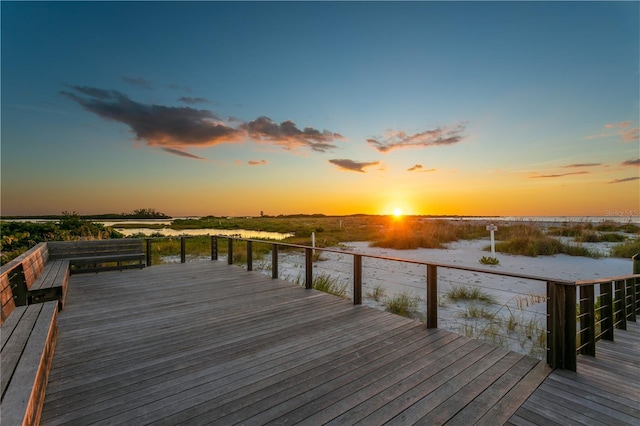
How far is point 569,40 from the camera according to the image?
7.95 meters

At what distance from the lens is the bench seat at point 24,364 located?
1.39m

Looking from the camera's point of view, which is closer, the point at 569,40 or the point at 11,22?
the point at 11,22

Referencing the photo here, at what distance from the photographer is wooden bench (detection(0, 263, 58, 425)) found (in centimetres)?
140

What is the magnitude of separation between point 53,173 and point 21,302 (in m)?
9.10

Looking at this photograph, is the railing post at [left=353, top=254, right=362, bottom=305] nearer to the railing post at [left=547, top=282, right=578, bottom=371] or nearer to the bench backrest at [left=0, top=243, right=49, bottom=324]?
the railing post at [left=547, top=282, right=578, bottom=371]

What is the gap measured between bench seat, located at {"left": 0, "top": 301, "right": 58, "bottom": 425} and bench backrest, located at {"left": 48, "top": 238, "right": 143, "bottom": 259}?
4332 mm

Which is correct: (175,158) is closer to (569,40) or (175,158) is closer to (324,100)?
(324,100)

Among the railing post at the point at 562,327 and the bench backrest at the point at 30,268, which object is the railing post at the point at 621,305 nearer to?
the railing post at the point at 562,327

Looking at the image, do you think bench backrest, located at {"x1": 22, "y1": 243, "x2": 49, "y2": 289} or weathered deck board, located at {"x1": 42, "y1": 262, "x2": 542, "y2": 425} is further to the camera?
bench backrest, located at {"x1": 22, "y1": 243, "x2": 49, "y2": 289}

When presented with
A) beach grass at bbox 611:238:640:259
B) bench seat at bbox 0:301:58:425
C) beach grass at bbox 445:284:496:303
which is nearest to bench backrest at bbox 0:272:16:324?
bench seat at bbox 0:301:58:425

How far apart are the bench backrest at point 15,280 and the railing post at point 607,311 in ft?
21.6

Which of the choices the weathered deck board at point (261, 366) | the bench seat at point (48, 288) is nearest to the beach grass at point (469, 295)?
the weathered deck board at point (261, 366)

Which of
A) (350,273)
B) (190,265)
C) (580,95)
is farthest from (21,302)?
(580,95)

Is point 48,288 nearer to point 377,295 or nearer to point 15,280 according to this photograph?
point 15,280
